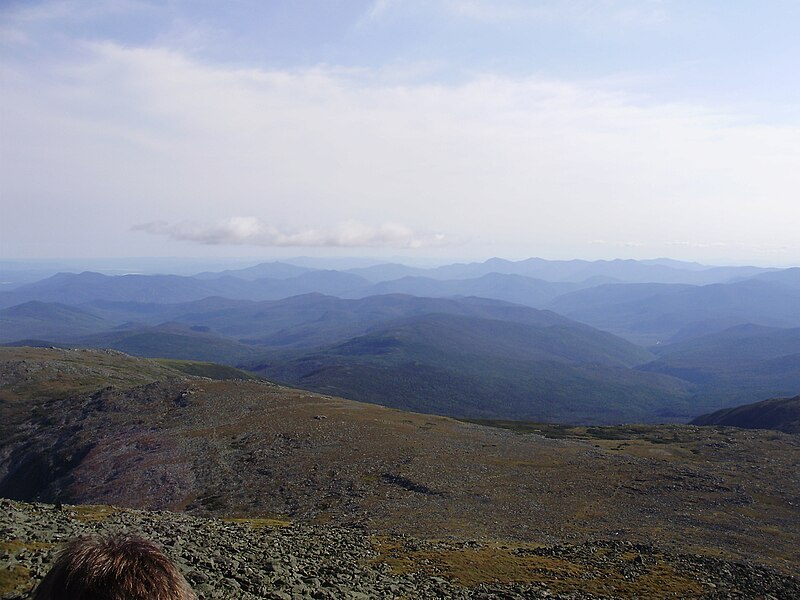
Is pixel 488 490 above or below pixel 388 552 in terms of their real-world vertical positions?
below

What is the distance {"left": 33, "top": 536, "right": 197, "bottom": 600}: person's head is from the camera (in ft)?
15.7

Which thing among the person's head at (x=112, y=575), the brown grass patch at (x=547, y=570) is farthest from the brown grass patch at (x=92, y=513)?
the person's head at (x=112, y=575)

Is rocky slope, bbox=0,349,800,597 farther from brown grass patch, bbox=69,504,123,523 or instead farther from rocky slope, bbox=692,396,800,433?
rocky slope, bbox=692,396,800,433

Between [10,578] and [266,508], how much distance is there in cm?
3096

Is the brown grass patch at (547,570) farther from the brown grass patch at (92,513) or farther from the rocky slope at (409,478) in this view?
the brown grass patch at (92,513)

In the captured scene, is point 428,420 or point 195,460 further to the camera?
point 428,420

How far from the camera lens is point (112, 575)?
15.8ft

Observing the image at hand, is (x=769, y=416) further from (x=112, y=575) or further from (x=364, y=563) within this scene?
(x=112, y=575)

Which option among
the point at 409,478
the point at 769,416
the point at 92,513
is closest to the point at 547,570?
the point at 409,478

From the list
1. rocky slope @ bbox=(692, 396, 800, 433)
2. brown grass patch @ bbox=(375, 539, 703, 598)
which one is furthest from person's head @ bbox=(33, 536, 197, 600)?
A: rocky slope @ bbox=(692, 396, 800, 433)

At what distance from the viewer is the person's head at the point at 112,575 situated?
4.78 meters

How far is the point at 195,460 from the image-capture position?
194 ft

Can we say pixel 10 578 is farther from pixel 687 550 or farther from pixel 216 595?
pixel 687 550

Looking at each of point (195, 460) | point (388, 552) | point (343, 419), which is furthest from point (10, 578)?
point (343, 419)
